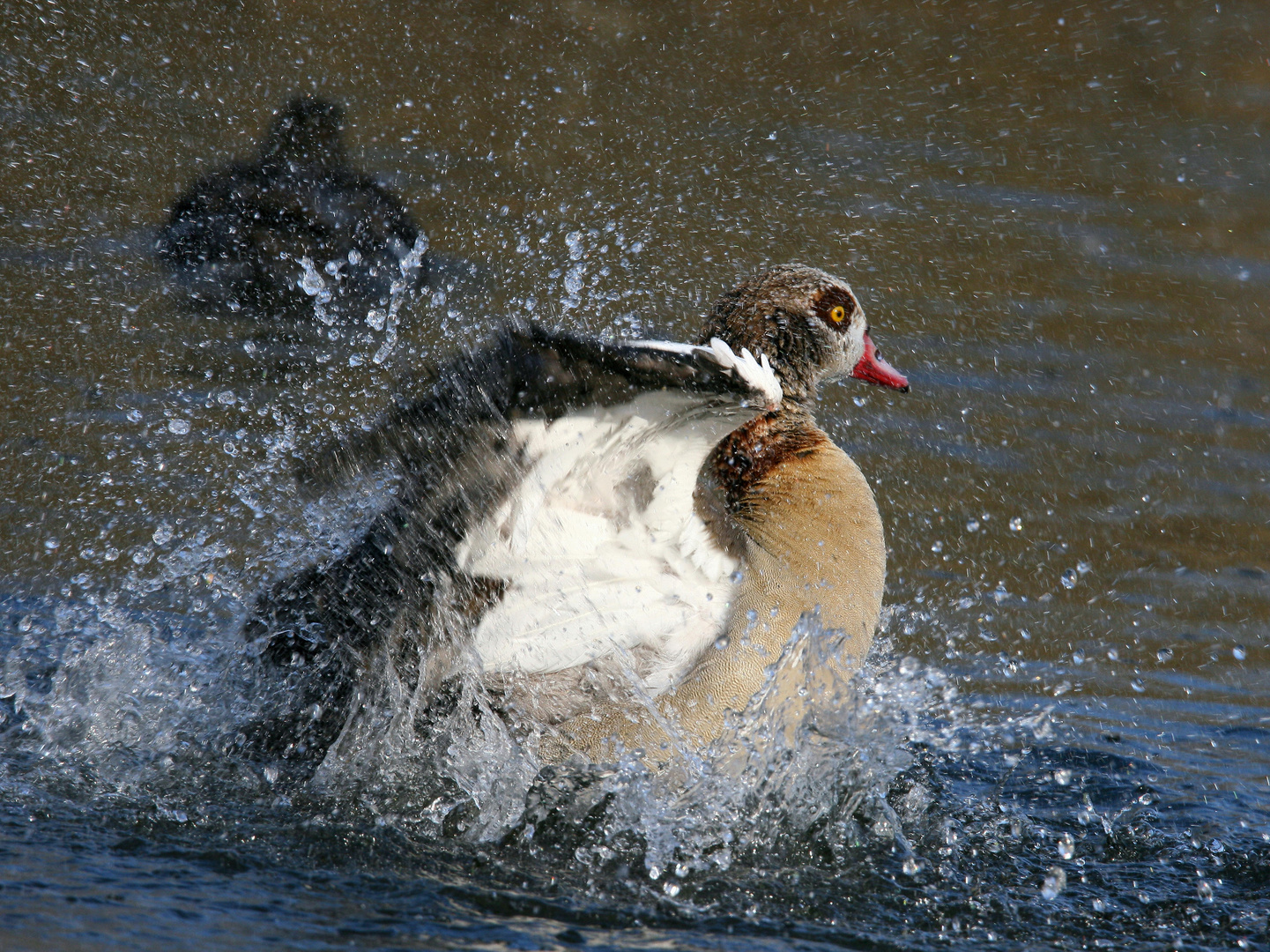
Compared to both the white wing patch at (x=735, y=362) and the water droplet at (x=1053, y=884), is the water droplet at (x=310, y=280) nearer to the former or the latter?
the white wing patch at (x=735, y=362)

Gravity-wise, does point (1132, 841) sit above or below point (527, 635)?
below

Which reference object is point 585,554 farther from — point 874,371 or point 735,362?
point 874,371

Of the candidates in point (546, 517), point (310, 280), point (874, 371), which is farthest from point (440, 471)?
point (310, 280)

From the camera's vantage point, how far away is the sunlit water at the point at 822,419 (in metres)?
3.01

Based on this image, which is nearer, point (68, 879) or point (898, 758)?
point (68, 879)

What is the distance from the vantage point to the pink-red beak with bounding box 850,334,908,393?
4463 mm

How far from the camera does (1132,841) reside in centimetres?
344

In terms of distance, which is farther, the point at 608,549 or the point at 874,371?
the point at 874,371

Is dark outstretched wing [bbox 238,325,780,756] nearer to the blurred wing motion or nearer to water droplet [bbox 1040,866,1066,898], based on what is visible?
the blurred wing motion

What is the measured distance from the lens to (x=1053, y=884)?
3.12m

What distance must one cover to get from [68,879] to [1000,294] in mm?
5656

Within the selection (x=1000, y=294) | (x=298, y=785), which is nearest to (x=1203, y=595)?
(x=1000, y=294)

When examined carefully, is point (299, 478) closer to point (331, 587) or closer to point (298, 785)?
point (331, 587)

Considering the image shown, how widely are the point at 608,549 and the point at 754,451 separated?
0.81 m
